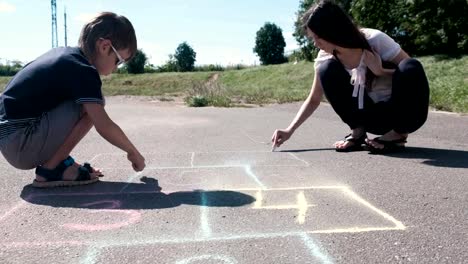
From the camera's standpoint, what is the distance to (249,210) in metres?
2.45

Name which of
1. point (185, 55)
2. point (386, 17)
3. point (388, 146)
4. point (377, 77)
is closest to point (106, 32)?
point (377, 77)

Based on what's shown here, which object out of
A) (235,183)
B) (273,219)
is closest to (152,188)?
(235,183)

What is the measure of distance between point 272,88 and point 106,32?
1792cm

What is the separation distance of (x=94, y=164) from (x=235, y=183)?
4.26 ft

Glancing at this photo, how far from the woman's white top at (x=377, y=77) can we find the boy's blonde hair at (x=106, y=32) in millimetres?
1785

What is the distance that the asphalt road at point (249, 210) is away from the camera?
6.29 feet

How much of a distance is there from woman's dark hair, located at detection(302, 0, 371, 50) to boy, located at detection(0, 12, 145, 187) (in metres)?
1.32

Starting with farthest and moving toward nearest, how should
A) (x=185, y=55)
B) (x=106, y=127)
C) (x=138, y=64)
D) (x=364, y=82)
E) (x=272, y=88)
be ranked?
(x=185, y=55)
(x=138, y=64)
(x=272, y=88)
(x=364, y=82)
(x=106, y=127)

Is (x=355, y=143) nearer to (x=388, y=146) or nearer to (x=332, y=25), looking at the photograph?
(x=388, y=146)

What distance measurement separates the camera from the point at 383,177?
10.2ft

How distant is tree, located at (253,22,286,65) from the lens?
187 feet

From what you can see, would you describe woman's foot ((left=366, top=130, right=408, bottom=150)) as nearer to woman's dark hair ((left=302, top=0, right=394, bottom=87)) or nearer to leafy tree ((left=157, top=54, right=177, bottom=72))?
woman's dark hair ((left=302, top=0, right=394, bottom=87))

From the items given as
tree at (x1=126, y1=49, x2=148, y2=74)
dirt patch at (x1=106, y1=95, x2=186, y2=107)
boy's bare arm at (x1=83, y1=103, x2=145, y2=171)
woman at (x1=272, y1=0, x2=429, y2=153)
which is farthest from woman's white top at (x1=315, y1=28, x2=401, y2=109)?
tree at (x1=126, y1=49, x2=148, y2=74)

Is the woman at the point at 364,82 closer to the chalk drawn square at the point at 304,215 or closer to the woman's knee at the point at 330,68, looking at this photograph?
the woman's knee at the point at 330,68
